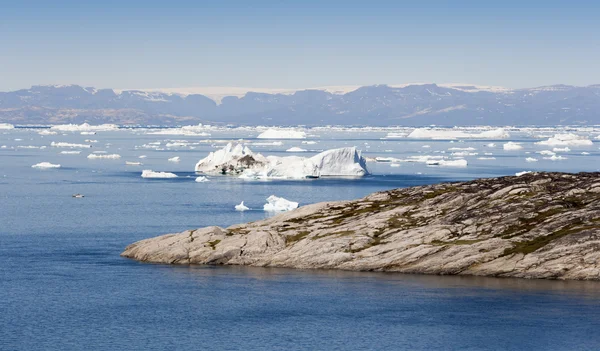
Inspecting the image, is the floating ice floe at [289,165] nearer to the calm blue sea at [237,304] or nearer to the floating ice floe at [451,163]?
the floating ice floe at [451,163]

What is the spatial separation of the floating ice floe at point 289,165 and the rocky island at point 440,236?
56.9 meters

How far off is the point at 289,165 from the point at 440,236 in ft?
222

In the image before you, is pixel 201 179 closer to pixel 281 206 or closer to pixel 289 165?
pixel 289 165

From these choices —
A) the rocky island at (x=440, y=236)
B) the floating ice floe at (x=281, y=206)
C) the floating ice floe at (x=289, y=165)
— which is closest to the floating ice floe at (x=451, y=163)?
the floating ice floe at (x=289, y=165)

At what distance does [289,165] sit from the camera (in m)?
122

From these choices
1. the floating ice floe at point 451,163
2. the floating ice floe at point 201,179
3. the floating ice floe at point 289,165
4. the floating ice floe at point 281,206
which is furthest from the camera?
the floating ice floe at point 451,163

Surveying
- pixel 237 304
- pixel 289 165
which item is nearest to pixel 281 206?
pixel 237 304

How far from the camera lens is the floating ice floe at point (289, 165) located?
12194cm

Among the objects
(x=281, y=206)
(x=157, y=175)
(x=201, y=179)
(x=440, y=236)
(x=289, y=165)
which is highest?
(x=289, y=165)

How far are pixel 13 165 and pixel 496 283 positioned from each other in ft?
360

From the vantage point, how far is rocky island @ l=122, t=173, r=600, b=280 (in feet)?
A: 174

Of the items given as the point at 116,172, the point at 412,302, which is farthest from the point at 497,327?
the point at 116,172

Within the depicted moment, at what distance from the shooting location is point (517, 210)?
190 feet

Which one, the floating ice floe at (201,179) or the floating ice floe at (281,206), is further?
the floating ice floe at (201,179)
